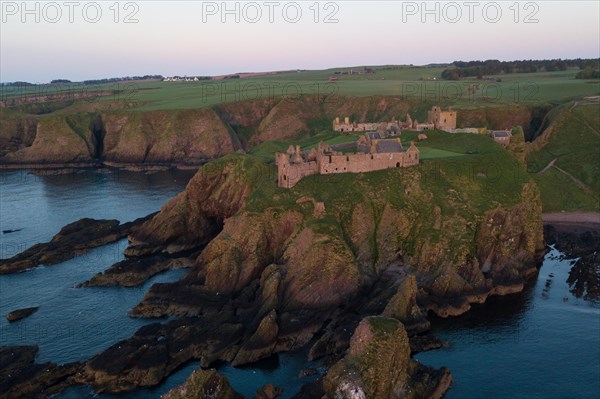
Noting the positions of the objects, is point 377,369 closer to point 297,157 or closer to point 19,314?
point 297,157

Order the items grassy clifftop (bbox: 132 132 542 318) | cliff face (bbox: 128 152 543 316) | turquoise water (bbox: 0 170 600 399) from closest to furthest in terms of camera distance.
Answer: turquoise water (bbox: 0 170 600 399), cliff face (bbox: 128 152 543 316), grassy clifftop (bbox: 132 132 542 318)

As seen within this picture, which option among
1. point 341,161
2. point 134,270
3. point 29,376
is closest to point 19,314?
point 134,270

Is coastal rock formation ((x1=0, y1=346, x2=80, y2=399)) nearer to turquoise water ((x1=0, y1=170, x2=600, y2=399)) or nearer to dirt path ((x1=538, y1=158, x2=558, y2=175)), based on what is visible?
turquoise water ((x1=0, y1=170, x2=600, y2=399))

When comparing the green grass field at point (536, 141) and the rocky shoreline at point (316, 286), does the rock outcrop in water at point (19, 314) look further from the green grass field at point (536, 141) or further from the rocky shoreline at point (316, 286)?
the green grass field at point (536, 141)

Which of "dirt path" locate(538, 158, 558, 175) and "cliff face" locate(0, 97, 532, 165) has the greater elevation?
"cliff face" locate(0, 97, 532, 165)

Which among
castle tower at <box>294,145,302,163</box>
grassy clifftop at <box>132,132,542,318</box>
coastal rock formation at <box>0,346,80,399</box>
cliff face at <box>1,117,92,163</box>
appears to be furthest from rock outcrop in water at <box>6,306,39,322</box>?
cliff face at <box>1,117,92,163</box>

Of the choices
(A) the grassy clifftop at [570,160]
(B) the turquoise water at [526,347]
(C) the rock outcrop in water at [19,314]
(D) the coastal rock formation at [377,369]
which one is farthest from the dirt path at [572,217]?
(C) the rock outcrop in water at [19,314]

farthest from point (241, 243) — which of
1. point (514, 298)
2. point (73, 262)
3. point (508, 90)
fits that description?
point (508, 90)
